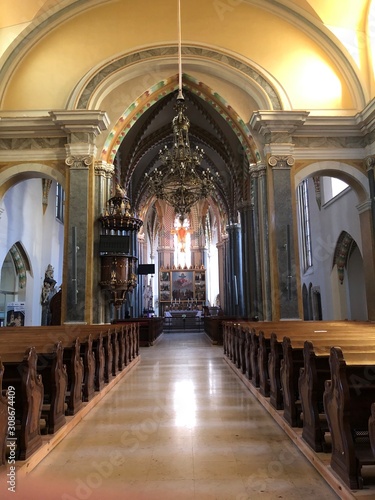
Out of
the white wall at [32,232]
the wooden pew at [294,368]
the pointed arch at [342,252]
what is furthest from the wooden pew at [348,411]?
the pointed arch at [342,252]

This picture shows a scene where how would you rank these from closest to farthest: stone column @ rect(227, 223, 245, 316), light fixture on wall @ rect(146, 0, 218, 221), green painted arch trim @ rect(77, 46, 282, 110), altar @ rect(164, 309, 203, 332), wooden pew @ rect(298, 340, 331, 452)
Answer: wooden pew @ rect(298, 340, 331, 452)
light fixture on wall @ rect(146, 0, 218, 221)
green painted arch trim @ rect(77, 46, 282, 110)
stone column @ rect(227, 223, 245, 316)
altar @ rect(164, 309, 203, 332)

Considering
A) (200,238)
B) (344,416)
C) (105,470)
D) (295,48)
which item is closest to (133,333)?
(105,470)

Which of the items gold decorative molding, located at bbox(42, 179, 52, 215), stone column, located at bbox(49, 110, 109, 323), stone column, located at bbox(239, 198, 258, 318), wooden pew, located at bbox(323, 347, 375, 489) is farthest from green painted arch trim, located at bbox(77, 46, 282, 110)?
wooden pew, located at bbox(323, 347, 375, 489)

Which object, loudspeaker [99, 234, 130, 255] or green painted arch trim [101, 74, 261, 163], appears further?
green painted arch trim [101, 74, 261, 163]

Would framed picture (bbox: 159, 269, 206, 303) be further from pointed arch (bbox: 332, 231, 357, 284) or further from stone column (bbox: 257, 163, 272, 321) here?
stone column (bbox: 257, 163, 272, 321)

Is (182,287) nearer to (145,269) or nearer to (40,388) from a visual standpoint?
(145,269)

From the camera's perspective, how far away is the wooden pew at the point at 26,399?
2848 millimetres

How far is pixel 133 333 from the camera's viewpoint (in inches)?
341

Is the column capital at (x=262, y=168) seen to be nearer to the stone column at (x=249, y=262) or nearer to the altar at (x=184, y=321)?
the stone column at (x=249, y=262)

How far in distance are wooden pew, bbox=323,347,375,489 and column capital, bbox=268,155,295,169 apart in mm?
7911

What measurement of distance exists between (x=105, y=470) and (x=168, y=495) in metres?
0.61

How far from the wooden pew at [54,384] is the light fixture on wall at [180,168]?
5.99m

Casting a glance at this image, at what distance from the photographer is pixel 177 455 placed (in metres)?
3.13

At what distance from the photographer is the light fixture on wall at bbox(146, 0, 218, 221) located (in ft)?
29.9
